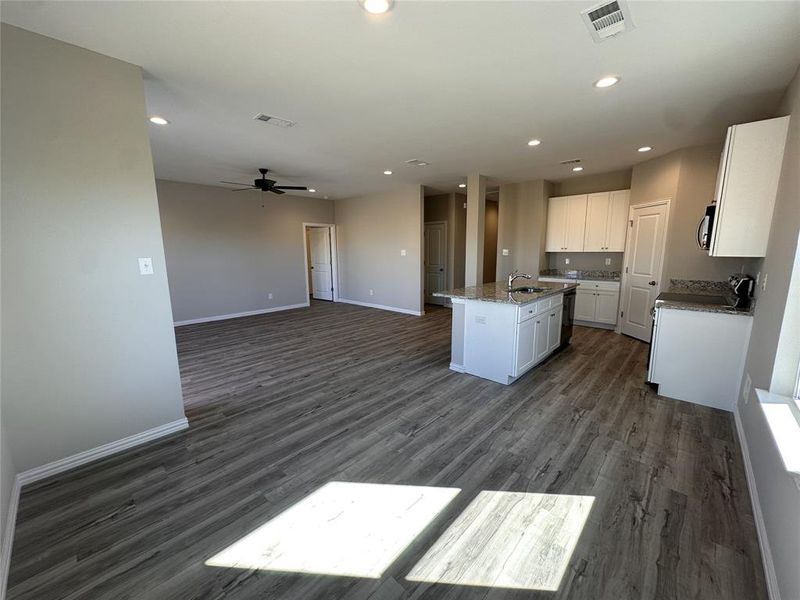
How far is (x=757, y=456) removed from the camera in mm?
1885

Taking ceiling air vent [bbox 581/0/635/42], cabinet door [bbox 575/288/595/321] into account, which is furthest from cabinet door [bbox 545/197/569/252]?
ceiling air vent [bbox 581/0/635/42]

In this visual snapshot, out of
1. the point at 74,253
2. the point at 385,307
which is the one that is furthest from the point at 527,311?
the point at 385,307

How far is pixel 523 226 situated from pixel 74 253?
6282mm

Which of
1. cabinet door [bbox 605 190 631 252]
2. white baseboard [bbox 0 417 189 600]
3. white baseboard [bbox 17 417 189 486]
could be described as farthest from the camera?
cabinet door [bbox 605 190 631 252]

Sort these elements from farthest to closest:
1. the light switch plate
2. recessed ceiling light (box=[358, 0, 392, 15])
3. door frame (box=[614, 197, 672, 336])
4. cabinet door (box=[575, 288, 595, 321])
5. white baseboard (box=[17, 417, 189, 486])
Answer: cabinet door (box=[575, 288, 595, 321])
door frame (box=[614, 197, 672, 336])
the light switch plate
white baseboard (box=[17, 417, 189, 486])
recessed ceiling light (box=[358, 0, 392, 15])

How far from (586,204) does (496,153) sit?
8.24 feet

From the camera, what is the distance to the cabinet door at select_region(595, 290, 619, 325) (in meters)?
5.37

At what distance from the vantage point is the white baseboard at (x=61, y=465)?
1502 mm

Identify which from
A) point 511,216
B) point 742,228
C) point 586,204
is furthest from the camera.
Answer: point 511,216

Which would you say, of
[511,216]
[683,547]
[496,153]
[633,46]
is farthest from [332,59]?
[511,216]

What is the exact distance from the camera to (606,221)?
550cm

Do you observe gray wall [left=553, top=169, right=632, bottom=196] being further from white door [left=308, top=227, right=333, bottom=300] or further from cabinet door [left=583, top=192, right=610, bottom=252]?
white door [left=308, top=227, right=333, bottom=300]

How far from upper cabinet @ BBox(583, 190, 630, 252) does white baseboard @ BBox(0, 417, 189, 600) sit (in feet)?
20.8

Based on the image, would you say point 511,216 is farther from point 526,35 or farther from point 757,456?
point 757,456
